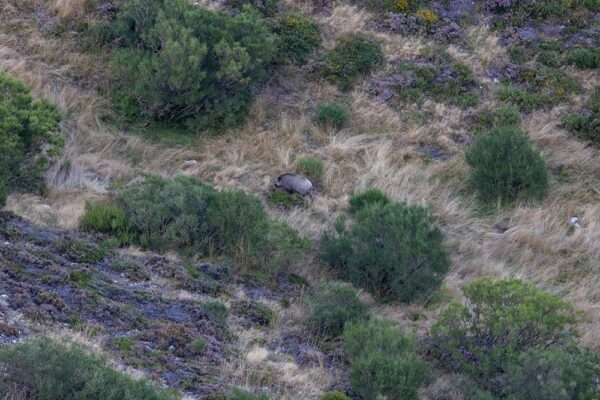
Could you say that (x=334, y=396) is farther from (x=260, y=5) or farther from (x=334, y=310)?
(x=260, y=5)

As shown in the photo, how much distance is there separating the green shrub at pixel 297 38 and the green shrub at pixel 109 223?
7.54 metres

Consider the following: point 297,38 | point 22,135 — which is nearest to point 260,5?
point 297,38

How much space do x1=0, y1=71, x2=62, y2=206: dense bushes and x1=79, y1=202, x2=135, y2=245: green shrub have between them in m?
1.12

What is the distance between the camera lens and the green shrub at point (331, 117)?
16.0 meters

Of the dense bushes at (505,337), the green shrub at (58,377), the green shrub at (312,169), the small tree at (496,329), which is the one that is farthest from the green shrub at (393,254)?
the green shrub at (58,377)

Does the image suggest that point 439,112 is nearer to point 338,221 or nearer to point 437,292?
point 338,221

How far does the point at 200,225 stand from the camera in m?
10.7

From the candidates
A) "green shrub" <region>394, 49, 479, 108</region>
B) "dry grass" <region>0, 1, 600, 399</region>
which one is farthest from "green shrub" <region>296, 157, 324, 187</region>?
"green shrub" <region>394, 49, 479, 108</region>

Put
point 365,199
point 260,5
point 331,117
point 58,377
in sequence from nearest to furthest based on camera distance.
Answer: point 58,377 < point 365,199 < point 331,117 < point 260,5

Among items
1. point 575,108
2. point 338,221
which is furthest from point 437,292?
point 575,108

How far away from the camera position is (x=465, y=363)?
819cm

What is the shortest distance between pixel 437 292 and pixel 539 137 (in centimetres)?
666

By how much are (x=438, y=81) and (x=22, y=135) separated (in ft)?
29.4

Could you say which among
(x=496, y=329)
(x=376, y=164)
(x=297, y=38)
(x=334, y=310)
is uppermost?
(x=496, y=329)
